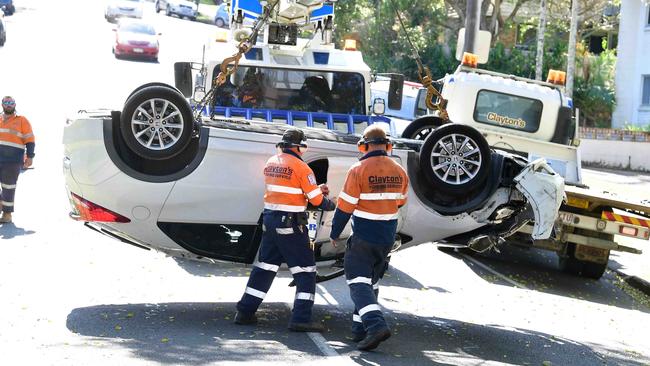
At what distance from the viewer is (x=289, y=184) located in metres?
8.83

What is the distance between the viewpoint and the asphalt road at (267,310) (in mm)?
8070

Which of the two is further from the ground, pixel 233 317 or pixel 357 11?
pixel 357 11

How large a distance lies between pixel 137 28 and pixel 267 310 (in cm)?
3390

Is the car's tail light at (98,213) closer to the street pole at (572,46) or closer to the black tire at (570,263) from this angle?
the black tire at (570,263)

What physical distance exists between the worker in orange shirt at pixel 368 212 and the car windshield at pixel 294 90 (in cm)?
443

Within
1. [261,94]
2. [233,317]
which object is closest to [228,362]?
[233,317]

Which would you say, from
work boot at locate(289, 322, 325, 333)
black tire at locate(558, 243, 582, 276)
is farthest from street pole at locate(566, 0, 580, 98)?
work boot at locate(289, 322, 325, 333)

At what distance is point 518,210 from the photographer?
387 inches

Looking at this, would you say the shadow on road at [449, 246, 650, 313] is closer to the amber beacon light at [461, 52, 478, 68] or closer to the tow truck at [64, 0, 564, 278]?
the amber beacon light at [461, 52, 478, 68]

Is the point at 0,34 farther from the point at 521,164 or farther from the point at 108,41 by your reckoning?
the point at 521,164

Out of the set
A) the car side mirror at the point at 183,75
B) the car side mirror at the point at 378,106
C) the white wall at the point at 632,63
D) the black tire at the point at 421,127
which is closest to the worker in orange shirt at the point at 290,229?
Answer: the black tire at the point at 421,127

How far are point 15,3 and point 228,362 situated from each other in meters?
53.7

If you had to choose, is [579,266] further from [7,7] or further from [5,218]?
[7,7]

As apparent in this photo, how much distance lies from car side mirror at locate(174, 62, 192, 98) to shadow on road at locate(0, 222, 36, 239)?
2.77 m
